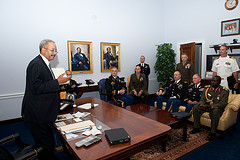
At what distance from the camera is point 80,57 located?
5.03m

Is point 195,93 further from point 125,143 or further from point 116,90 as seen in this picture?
point 125,143

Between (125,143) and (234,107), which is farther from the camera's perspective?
(234,107)

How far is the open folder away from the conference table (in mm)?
67

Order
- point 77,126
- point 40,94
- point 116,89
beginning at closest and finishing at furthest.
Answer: point 40,94
point 77,126
point 116,89

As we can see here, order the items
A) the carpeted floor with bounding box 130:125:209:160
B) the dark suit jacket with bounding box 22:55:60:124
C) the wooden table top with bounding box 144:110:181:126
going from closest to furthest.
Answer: the dark suit jacket with bounding box 22:55:60:124 < the carpeted floor with bounding box 130:125:209:160 < the wooden table top with bounding box 144:110:181:126

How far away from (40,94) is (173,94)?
128 inches

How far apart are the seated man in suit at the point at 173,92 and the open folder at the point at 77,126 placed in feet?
8.18

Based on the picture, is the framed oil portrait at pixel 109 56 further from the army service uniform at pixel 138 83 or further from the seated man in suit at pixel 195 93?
the seated man in suit at pixel 195 93

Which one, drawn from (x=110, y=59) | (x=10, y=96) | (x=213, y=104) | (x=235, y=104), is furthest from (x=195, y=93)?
(x=10, y=96)

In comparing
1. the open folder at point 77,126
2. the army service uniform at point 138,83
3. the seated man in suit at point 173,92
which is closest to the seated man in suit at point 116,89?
the army service uniform at point 138,83

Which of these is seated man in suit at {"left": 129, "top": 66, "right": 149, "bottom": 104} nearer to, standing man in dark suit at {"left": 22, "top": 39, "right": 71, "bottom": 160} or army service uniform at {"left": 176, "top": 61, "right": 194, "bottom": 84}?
army service uniform at {"left": 176, "top": 61, "right": 194, "bottom": 84}

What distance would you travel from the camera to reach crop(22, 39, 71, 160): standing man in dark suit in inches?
63.4

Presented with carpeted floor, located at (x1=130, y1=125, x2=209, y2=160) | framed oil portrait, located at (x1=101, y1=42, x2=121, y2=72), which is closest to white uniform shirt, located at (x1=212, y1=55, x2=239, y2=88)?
carpeted floor, located at (x1=130, y1=125, x2=209, y2=160)

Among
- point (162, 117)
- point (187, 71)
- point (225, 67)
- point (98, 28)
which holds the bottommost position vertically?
point (162, 117)
